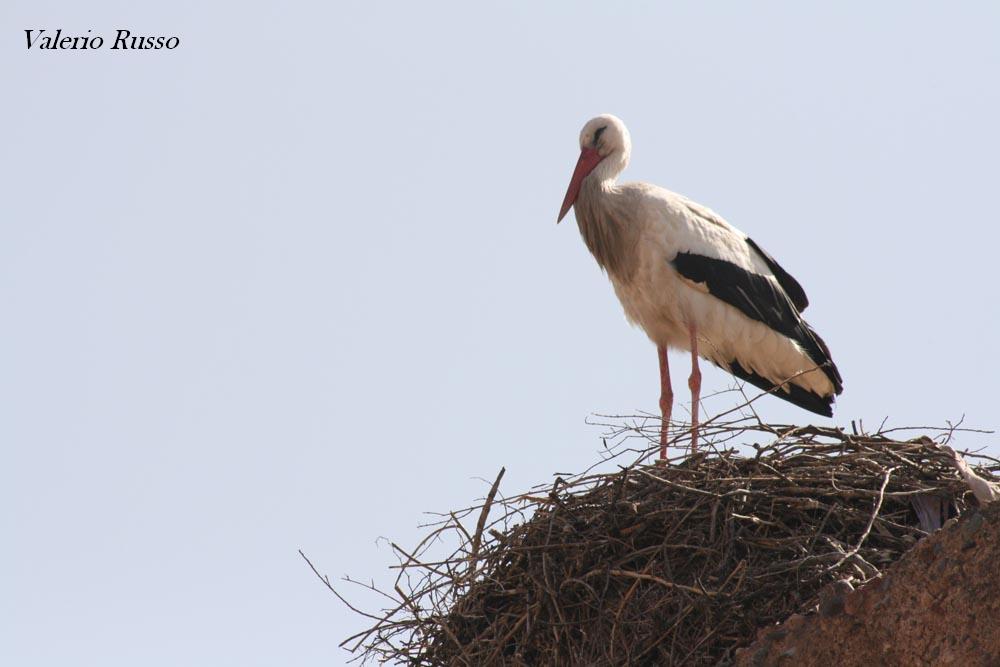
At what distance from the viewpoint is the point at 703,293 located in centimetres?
737

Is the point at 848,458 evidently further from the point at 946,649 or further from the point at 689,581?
the point at 946,649

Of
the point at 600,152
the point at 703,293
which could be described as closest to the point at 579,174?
the point at 600,152

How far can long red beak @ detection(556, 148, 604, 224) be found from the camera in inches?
317

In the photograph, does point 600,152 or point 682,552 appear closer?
point 682,552

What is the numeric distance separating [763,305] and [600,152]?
127 centimetres

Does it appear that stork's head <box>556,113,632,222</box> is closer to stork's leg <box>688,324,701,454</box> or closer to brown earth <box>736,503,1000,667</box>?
stork's leg <box>688,324,701,454</box>

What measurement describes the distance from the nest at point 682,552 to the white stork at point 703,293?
2.37 m

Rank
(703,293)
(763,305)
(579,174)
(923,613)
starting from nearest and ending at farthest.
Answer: (923,613) < (703,293) < (763,305) < (579,174)

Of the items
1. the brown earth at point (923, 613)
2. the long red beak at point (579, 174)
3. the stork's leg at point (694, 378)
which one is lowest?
the brown earth at point (923, 613)

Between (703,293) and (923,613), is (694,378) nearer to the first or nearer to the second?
(703,293)

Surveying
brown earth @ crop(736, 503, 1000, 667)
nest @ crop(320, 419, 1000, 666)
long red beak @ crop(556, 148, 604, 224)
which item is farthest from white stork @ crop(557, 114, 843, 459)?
brown earth @ crop(736, 503, 1000, 667)

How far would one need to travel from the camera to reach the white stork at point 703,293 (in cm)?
736

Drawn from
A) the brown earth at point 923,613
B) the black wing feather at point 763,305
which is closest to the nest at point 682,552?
the brown earth at point 923,613

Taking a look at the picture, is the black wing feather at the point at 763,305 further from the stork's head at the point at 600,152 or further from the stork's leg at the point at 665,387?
the stork's head at the point at 600,152
